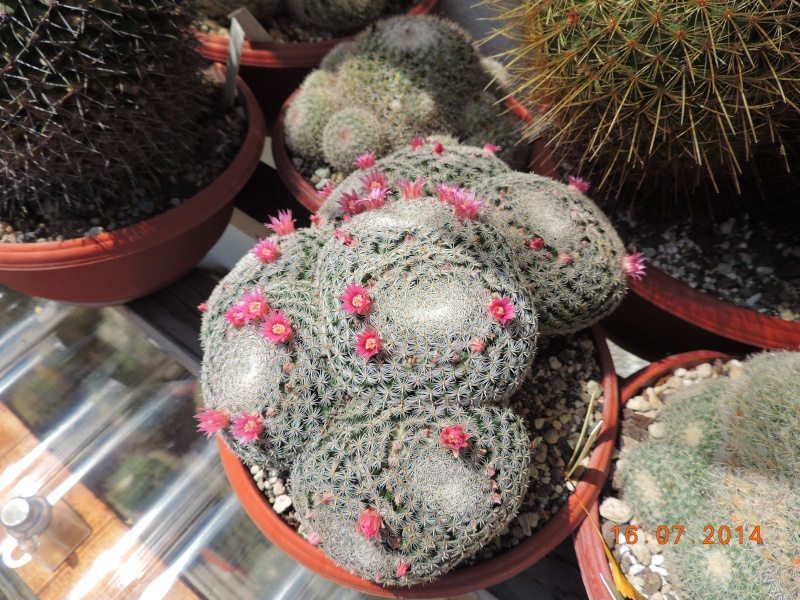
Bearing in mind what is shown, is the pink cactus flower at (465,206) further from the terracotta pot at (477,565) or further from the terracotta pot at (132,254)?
the terracotta pot at (132,254)

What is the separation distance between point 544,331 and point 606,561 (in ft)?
1.44

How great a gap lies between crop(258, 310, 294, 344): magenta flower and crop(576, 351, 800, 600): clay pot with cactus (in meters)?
0.68

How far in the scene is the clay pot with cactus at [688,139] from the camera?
35.2 inches

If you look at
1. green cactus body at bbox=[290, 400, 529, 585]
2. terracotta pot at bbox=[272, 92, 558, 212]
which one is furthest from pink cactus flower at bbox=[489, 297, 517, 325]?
terracotta pot at bbox=[272, 92, 558, 212]

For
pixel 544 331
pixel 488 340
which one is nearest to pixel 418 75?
pixel 544 331

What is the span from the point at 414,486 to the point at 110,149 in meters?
0.94

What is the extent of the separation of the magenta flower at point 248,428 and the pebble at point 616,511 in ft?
2.26

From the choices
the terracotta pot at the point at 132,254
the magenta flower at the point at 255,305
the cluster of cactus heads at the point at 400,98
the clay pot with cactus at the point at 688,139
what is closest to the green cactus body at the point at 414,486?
the magenta flower at the point at 255,305

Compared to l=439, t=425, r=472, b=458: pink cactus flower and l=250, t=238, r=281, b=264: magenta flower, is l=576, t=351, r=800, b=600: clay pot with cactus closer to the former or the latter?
l=439, t=425, r=472, b=458: pink cactus flower

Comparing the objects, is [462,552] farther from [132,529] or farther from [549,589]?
[132,529]

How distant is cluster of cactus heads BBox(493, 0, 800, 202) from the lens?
2.87ft

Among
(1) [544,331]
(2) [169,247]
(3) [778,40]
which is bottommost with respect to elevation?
(2) [169,247]

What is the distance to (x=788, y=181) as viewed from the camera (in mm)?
1300

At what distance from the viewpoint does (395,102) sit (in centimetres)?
147
